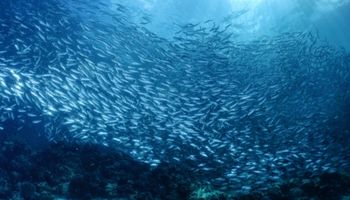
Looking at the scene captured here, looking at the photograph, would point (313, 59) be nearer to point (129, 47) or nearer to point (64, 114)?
point (129, 47)

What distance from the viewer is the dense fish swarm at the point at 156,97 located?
1034 centimetres

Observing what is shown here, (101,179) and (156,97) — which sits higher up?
(156,97)

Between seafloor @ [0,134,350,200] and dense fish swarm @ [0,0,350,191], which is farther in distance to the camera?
seafloor @ [0,134,350,200]

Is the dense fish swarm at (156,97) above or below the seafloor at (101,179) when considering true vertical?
above

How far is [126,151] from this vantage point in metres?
12.2

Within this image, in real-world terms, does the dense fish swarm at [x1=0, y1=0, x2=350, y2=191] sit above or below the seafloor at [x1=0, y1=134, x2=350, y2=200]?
above

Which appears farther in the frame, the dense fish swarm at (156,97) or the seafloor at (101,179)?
the seafloor at (101,179)

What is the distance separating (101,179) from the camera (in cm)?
1189

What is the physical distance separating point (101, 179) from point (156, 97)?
407cm

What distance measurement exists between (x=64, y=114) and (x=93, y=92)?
2.30m

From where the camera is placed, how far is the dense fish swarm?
10.3 metres

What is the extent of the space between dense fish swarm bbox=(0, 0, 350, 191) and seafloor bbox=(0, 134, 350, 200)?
0.52 m

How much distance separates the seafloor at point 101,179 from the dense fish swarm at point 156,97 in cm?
52

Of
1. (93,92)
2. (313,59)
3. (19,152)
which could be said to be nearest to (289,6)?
(313,59)
